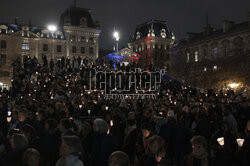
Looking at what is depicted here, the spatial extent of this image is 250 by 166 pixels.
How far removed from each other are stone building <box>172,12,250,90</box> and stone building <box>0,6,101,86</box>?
64.5 feet

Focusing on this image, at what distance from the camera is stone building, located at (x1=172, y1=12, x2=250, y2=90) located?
109 ft

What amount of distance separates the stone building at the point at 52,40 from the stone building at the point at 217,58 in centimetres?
1967

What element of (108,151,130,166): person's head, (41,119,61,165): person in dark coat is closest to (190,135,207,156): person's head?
(108,151,130,166): person's head

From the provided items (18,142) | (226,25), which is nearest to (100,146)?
(18,142)

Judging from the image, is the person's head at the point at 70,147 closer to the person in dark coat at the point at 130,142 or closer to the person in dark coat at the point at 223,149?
the person in dark coat at the point at 223,149

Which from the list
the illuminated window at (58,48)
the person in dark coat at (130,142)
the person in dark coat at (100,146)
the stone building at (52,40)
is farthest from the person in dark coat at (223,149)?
the illuminated window at (58,48)

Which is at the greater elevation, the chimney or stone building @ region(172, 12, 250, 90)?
the chimney

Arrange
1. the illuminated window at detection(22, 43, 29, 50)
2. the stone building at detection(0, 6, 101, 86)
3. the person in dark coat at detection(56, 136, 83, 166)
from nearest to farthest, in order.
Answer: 1. the person in dark coat at detection(56, 136, 83, 166)
2. the stone building at detection(0, 6, 101, 86)
3. the illuminated window at detection(22, 43, 29, 50)

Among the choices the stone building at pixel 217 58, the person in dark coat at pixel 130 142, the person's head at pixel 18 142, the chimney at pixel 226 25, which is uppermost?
the chimney at pixel 226 25

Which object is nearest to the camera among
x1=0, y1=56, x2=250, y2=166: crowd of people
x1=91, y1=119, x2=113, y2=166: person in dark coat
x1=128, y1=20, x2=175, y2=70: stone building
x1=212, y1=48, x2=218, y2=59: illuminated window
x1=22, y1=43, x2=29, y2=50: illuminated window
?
x1=0, y1=56, x2=250, y2=166: crowd of people

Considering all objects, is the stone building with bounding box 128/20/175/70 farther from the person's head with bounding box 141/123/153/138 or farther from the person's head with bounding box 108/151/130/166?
the person's head with bounding box 108/151/130/166

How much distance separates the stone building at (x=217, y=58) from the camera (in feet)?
109

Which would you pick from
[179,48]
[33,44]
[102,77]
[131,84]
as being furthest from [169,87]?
[33,44]

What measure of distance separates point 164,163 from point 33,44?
56.0 m
